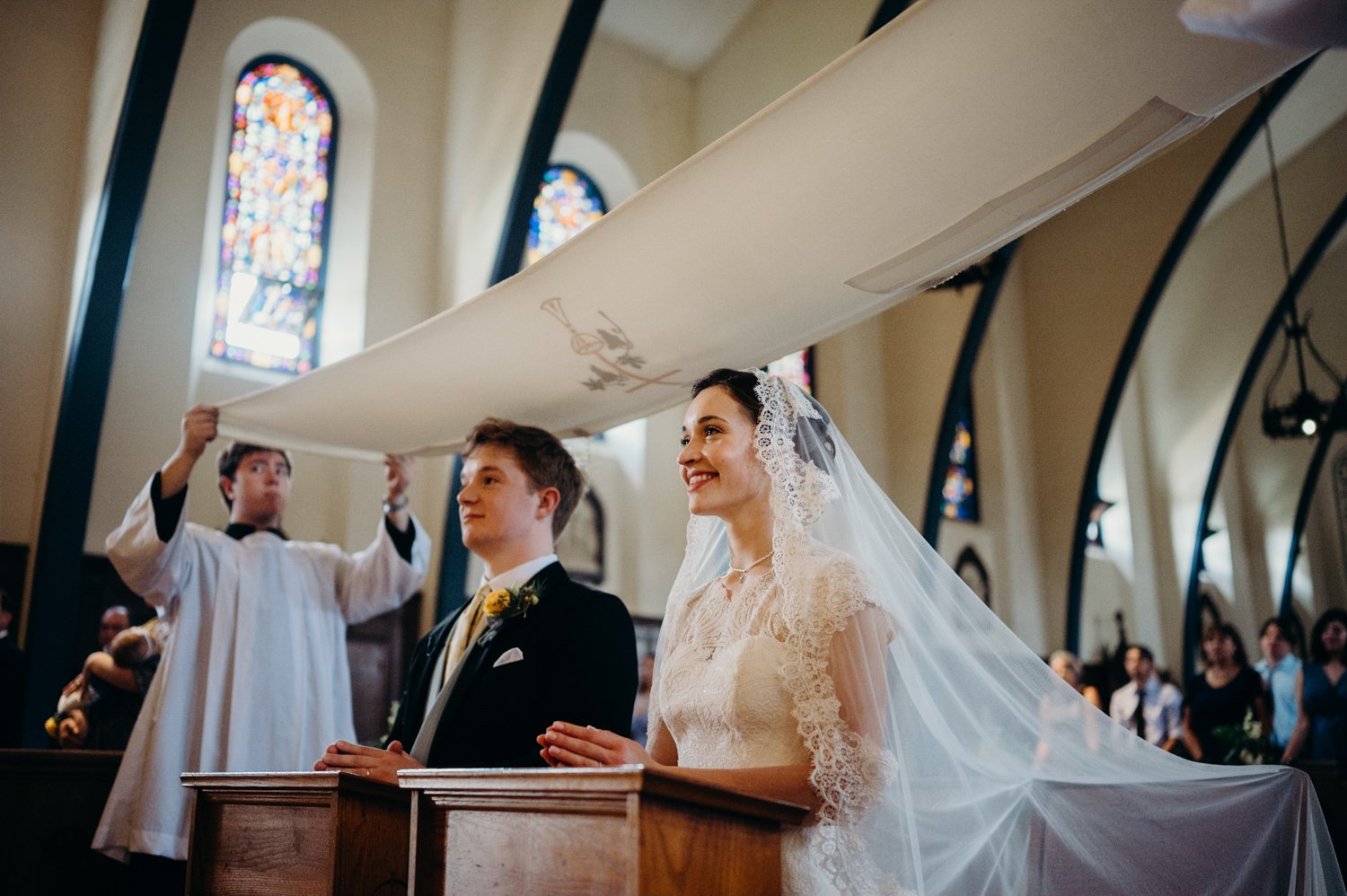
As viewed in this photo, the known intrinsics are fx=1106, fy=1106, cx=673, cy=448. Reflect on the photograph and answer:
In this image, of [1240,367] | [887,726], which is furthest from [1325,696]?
[1240,367]

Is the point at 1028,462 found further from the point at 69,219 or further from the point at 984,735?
the point at 984,735

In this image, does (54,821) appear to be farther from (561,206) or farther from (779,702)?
(561,206)

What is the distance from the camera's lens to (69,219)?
707 cm

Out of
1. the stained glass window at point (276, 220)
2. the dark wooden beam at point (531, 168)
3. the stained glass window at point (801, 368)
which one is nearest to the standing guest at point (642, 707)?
the dark wooden beam at point (531, 168)

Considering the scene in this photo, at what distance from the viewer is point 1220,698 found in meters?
6.80

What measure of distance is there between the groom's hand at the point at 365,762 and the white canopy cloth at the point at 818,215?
4.46 feet

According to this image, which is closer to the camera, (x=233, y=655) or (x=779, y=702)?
(x=779, y=702)

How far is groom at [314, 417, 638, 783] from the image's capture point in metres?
2.60

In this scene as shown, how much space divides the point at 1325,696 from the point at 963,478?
20.9 feet

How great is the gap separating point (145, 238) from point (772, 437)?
19.6ft

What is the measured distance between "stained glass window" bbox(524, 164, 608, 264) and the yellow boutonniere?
267 inches

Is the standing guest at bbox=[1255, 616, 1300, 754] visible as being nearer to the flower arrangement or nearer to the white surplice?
the flower arrangement

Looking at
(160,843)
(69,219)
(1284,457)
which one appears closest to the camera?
(160,843)

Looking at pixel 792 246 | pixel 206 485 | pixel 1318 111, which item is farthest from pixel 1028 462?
pixel 792 246
